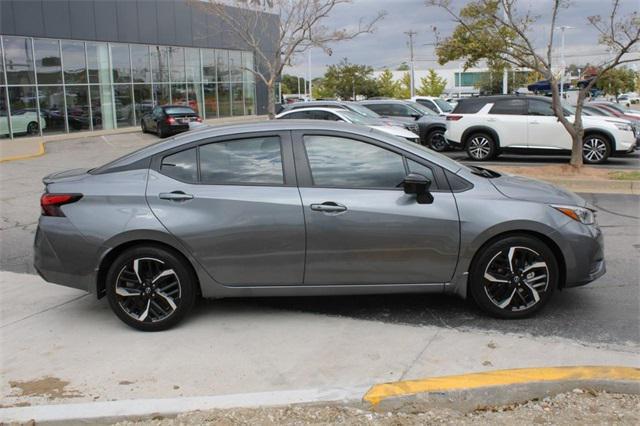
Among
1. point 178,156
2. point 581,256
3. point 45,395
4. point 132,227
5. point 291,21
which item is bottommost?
point 45,395

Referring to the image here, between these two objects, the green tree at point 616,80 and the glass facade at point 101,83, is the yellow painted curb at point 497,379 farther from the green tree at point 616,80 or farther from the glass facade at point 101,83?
the green tree at point 616,80

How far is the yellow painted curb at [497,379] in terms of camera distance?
3545 millimetres

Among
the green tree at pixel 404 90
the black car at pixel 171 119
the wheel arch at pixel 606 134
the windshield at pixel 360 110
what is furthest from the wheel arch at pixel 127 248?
the green tree at pixel 404 90

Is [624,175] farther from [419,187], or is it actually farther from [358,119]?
[419,187]

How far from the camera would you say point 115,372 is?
4043 millimetres

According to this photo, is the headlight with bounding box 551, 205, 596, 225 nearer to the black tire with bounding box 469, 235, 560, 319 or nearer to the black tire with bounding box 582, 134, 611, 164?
the black tire with bounding box 469, 235, 560, 319

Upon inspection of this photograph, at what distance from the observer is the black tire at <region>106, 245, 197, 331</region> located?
14.9ft

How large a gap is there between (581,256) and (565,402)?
4.84 ft

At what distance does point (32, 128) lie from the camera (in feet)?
89.5

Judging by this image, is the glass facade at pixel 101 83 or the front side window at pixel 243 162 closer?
the front side window at pixel 243 162

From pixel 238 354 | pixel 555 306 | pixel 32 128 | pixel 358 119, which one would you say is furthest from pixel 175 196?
pixel 32 128

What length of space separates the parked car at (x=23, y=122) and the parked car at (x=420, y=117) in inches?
634

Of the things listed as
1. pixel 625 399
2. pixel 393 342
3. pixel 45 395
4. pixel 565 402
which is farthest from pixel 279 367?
pixel 625 399

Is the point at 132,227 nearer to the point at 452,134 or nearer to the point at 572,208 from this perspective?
the point at 572,208
